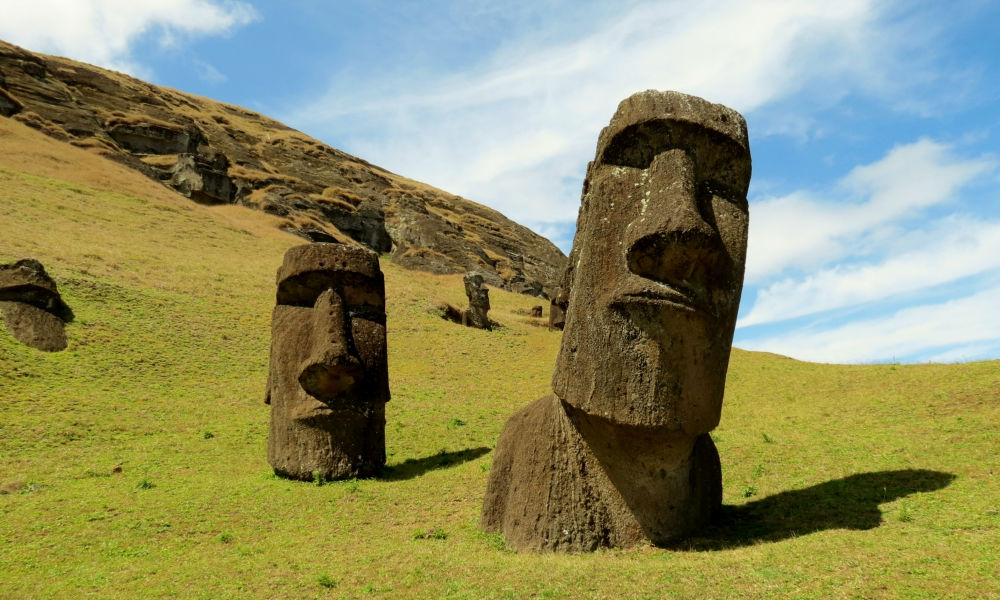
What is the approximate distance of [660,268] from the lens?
646cm

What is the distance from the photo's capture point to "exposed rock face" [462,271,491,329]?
31.4 metres

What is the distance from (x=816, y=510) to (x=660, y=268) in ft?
11.4

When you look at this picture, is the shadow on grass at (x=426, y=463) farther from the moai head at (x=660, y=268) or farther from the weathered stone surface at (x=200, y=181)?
the weathered stone surface at (x=200, y=181)

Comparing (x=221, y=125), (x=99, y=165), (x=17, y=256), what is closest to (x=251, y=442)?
(x=17, y=256)

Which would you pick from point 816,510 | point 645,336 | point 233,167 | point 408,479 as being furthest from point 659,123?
point 233,167

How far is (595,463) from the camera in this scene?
6.96 m

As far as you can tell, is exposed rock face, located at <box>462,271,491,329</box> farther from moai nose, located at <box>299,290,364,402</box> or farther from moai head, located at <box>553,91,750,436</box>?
moai head, located at <box>553,91,750,436</box>

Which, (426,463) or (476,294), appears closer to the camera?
(426,463)

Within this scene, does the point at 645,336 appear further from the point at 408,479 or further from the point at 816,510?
the point at 408,479

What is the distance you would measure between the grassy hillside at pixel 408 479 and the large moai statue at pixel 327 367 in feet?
2.03

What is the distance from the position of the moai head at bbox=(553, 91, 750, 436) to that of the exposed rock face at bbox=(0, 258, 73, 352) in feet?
55.3

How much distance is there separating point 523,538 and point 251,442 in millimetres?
9458

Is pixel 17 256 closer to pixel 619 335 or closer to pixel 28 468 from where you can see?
pixel 28 468

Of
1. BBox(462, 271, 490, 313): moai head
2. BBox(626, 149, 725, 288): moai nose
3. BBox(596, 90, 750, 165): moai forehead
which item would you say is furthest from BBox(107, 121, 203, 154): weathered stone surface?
BBox(626, 149, 725, 288): moai nose
